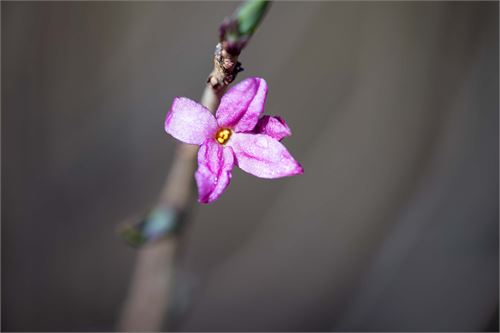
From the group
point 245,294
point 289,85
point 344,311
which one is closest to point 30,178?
point 245,294

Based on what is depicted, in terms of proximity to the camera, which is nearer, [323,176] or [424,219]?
[424,219]

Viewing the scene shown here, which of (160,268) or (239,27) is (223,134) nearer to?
(239,27)

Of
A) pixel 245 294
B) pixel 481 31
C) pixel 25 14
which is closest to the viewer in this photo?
pixel 25 14

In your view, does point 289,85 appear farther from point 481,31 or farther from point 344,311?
point 344,311

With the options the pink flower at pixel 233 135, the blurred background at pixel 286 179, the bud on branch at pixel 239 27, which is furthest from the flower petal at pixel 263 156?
the blurred background at pixel 286 179

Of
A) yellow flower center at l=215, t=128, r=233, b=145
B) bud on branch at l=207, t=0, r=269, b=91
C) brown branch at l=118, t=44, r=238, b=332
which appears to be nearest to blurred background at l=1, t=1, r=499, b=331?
brown branch at l=118, t=44, r=238, b=332

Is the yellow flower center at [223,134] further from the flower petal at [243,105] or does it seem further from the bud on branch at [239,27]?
the bud on branch at [239,27]
